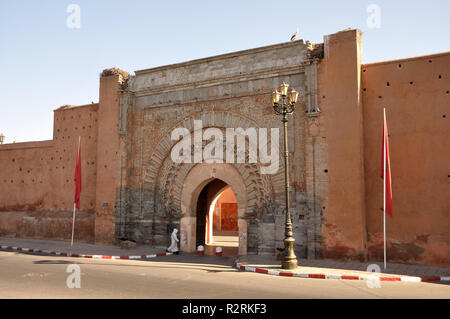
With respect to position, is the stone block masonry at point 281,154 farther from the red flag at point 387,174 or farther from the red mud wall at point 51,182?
the red flag at point 387,174

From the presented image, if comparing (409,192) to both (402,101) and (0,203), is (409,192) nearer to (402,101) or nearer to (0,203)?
(402,101)

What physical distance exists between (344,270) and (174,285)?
12.4 ft

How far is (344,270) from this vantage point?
8102 mm

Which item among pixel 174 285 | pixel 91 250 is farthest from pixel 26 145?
pixel 174 285

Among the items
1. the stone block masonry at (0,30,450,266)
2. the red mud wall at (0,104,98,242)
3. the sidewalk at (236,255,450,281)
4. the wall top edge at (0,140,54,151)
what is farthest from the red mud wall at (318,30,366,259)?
the wall top edge at (0,140,54,151)

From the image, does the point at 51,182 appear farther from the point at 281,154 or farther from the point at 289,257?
the point at 289,257

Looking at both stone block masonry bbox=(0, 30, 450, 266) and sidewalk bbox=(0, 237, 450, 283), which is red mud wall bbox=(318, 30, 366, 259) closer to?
stone block masonry bbox=(0, 30, 450, 266)

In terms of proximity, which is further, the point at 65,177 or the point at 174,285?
the point at 65,177

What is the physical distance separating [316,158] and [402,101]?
8.17 ft

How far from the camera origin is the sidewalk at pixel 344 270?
743 cm

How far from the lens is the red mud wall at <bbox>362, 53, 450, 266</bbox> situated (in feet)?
29.3

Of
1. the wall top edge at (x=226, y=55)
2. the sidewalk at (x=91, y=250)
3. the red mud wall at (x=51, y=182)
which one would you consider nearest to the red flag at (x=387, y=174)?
the wall top edge at (x=226, y=55)

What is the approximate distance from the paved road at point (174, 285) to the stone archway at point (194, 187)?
3080 mm
